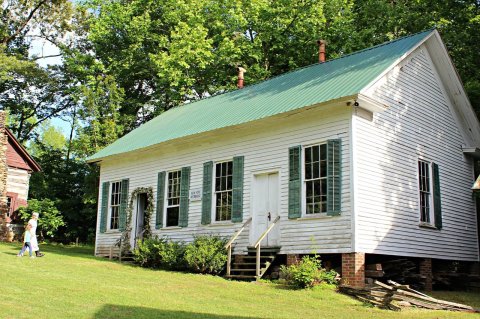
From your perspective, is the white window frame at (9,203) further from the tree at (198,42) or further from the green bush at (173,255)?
the green bush at (173,255)

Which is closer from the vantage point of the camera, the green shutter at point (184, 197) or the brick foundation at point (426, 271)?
the brick foundation at point (426, 271)

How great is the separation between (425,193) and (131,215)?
1086 centimetres

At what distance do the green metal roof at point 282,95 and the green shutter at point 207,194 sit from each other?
1.28 meters

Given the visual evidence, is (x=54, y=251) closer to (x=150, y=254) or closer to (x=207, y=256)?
(x=150, y=254)

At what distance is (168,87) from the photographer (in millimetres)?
32312

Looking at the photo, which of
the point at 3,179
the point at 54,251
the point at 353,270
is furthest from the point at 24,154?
the point at 353,270

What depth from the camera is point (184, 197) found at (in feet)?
60.7

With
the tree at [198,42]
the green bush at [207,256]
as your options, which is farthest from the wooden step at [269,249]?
the tree at [198,42]

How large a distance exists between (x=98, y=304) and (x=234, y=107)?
10.5 m

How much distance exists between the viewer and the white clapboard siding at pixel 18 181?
3109 centimetres

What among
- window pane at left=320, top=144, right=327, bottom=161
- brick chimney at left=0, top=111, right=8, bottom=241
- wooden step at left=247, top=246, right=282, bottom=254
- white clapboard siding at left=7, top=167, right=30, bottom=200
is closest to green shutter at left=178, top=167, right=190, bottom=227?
wooden step at left=247, top=246, right=282, bottom=254

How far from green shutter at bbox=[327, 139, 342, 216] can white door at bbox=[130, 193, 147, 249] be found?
9249mm

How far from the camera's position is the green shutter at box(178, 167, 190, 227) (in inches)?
725

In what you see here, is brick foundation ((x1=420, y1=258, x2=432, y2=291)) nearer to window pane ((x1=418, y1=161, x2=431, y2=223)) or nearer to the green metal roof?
window pane ((x1=418, y1=161, x2=431, y2=223))
